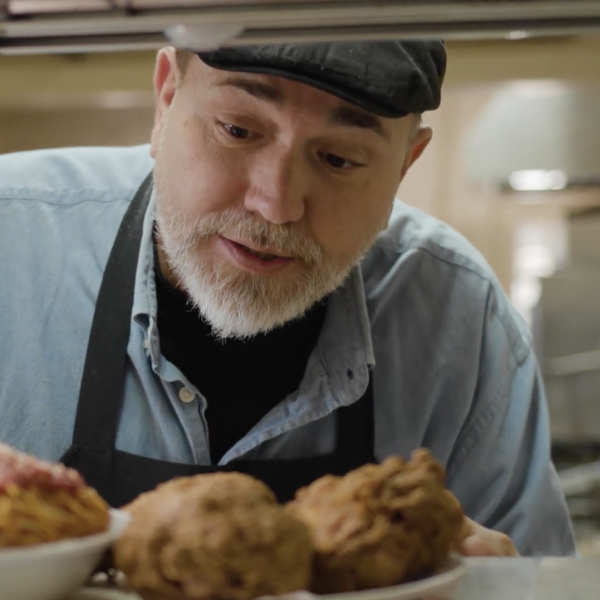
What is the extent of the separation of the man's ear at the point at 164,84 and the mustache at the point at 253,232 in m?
0.17

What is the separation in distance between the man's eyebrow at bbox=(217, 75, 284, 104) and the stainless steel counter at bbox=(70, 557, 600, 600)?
Answer: 1.96ft

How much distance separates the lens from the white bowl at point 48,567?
0.46 meters

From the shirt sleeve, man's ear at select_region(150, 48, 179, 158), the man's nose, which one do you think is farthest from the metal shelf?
the shirt sleeve

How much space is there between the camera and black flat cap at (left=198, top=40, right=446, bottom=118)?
3.05 ft

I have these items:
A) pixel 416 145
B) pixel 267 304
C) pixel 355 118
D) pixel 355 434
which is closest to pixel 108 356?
pixel 267 304

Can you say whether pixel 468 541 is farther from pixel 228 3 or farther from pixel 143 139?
pixel 143 139

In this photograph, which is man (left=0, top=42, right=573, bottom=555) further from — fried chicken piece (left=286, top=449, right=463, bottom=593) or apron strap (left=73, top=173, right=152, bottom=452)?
fried chicken piece (left=286, top=449, right=463, bottom=593)

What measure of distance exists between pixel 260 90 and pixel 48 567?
0.68 metres

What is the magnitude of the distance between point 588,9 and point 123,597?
19.5 inches

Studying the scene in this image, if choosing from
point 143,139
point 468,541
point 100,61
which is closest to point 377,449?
point 468,541

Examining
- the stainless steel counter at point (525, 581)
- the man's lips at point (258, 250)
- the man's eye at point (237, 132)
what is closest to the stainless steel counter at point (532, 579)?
the stainless steel counter at point (525, 581)

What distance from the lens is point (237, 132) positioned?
1034 mm

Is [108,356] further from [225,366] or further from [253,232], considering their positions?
[253,232]

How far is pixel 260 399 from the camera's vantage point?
1.22 metres
